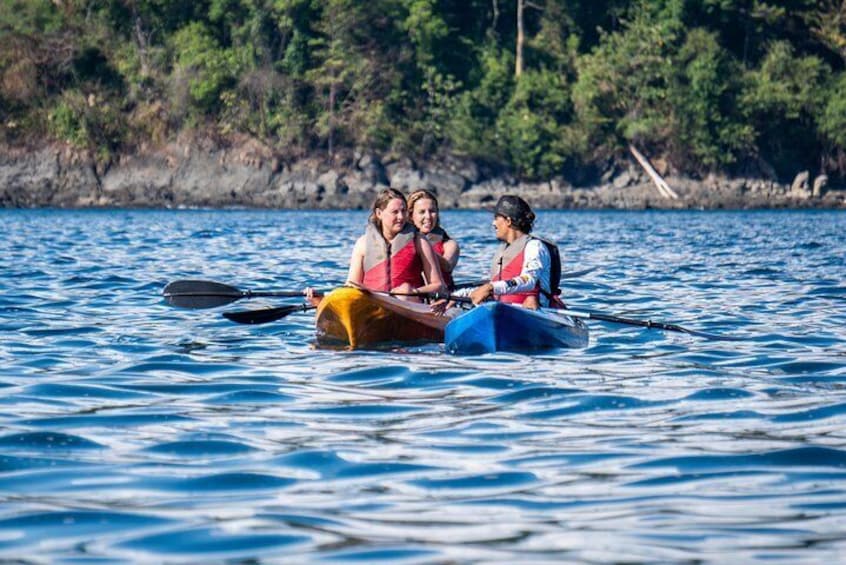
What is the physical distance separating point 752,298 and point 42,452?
1062 centimetres

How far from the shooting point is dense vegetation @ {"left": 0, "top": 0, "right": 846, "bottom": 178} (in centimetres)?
6138

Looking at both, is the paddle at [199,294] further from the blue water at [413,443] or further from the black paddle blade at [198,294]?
the blue water at [413,443]

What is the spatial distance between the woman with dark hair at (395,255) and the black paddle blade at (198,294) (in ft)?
5.57

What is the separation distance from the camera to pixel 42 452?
242 inches

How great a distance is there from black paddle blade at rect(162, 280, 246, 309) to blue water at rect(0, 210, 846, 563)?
Answer: 0.62 feet

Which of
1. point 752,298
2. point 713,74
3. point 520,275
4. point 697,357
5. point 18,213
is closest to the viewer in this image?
point 697,357

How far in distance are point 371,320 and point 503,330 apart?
978mm

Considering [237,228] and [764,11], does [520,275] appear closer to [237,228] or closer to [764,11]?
[237,228]

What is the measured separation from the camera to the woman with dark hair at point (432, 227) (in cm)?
1134

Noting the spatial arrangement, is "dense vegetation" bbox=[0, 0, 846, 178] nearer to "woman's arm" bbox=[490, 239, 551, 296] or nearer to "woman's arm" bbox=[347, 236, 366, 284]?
"woman's arm" bbox=[347, 236, 366, 284]

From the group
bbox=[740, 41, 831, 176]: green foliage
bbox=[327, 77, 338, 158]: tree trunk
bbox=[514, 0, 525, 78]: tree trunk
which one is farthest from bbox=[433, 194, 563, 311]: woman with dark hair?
bbox=[514, 0, 525, 78]: tree trunk

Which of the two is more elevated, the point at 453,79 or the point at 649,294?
the point at 453,79

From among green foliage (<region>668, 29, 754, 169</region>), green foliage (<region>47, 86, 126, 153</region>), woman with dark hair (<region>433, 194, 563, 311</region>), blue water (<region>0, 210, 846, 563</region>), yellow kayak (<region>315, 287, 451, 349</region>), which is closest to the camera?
blue water (<region>0, 210, 846, 563</region>)

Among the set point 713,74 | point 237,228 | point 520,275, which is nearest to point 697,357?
point 520,275
